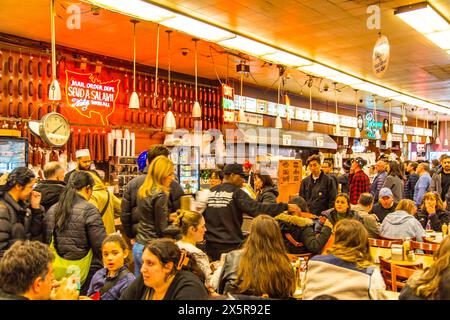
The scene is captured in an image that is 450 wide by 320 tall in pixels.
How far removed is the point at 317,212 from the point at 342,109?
452 inches

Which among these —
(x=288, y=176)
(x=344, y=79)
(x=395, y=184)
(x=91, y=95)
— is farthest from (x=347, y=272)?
(x=344, y=79)

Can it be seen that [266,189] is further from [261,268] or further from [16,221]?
[16,221]

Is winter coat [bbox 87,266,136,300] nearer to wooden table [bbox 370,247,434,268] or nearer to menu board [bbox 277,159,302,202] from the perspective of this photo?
wooden table [bbox 370,247,434,268]

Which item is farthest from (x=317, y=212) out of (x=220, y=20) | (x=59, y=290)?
(x=59, y=290)

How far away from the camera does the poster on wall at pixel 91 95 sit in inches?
342

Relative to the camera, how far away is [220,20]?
22.5ft

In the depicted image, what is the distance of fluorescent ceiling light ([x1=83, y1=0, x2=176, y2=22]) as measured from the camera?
5398 millimetres

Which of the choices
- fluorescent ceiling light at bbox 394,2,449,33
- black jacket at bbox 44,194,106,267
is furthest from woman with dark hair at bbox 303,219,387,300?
fluorescent ceiling light at bbox 394,2,449,33

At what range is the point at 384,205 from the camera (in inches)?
273

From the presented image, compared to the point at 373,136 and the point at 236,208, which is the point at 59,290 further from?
the point at 373,136

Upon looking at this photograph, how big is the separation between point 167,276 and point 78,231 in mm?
1404

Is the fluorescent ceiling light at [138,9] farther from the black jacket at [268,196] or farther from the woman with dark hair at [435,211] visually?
the woman with dark hair at [435,211]

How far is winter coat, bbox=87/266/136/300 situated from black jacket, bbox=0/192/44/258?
2.62 feet

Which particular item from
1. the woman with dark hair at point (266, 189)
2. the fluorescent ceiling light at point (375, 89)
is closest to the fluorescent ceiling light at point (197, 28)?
the woman with dark hair at point (266, 189)
